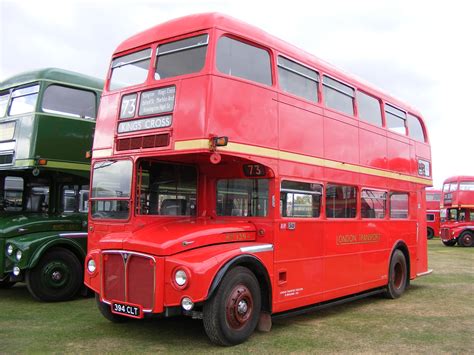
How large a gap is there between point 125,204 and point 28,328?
211 centimetres

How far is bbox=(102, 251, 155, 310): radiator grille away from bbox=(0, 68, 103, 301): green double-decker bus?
9.60 feet

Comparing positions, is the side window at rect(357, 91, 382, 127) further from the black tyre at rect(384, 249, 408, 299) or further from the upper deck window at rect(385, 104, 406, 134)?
the black tyre at rect(384, 249, 408, 299)

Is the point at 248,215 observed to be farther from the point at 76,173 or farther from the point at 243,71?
the point at 76,173

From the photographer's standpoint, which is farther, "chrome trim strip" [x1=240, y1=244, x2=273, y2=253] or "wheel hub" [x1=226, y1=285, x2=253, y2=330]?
"chrome trim strip" [x1=240, y1=244, x2=273, y2=253]

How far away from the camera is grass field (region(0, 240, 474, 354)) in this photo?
5723mm

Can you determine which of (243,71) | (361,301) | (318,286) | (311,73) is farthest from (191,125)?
(361,301)

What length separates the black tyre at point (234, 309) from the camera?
5484 millimetres

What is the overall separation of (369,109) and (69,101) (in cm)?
574

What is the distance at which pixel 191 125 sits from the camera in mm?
5836

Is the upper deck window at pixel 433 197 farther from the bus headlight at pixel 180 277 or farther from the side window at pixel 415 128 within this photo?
the bus headlight at pixel 180 277

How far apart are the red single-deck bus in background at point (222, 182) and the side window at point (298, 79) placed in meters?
0.03

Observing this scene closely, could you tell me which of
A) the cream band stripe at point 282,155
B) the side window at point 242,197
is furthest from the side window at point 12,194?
the cream band stripe at point 282,155

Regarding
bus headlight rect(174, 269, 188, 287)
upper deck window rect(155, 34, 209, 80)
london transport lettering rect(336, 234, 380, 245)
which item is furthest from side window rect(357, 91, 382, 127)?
bus headlight rect(174, 269, 188, 287)

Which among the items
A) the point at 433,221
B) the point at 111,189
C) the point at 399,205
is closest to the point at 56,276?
the point at 111,189
